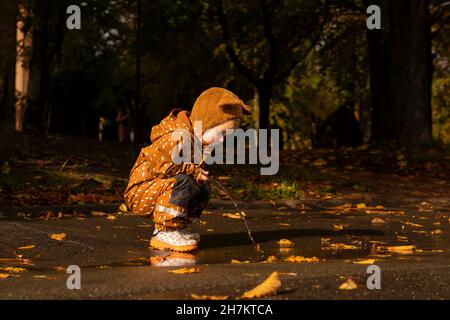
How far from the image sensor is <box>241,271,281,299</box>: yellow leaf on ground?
5.22m

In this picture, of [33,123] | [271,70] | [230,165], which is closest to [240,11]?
[271,70]

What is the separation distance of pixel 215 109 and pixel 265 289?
8.13ft

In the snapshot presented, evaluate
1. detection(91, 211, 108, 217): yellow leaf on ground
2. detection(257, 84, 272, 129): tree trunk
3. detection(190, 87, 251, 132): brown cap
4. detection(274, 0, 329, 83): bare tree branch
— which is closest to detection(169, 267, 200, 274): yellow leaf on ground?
detection(190, 87, 251, 132): brown cap

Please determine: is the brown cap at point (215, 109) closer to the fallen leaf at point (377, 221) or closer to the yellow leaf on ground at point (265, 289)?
the yellow leaf on ground at point (265, 289)

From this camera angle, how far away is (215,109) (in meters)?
7.52

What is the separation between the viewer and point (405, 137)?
21281 millimetres

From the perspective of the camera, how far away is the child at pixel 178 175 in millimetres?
7555

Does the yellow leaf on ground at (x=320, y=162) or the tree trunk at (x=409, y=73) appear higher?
the tree trunk at (x=409, y=73)

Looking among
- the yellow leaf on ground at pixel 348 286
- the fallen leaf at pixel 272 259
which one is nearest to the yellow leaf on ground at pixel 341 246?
the fallen leaf at pixel 272 259

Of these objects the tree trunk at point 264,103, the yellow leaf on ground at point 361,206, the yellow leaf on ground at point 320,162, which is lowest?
the yellow leaf on ground at point 361,206
